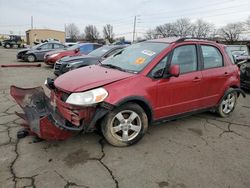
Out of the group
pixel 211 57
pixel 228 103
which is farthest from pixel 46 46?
pixel 228 103

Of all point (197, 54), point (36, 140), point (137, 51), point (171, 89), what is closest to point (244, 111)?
point (197, 54)

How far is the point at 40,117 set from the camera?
3.15m

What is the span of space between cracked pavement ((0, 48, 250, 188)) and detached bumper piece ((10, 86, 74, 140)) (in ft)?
1.17

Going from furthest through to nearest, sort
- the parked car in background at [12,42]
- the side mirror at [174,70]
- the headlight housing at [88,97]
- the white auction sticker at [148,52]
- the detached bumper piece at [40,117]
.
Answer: the parked car in background at [12,42]
the white auction sticker at [148,52]
the side mirror at [174,70]
the headlight housing at [88,97]
the detached bumper piece at [40,117]

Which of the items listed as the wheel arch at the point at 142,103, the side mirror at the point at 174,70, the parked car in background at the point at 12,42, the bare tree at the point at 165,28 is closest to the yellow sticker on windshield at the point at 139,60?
the side mirror at the point at 174,70

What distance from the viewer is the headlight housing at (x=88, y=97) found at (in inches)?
118

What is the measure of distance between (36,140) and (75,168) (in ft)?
3.48

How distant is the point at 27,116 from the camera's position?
11.1ft

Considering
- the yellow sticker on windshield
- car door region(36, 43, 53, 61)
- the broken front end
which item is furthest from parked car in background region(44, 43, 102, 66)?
the broken front end

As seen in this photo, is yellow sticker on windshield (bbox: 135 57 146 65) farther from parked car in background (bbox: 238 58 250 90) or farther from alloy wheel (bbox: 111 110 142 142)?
parked car in background (bbox: 238 58 250 90)

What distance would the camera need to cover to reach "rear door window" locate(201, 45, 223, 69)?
4.32 m

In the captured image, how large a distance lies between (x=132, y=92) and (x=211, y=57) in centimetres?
219

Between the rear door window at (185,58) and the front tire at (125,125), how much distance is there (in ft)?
3.75

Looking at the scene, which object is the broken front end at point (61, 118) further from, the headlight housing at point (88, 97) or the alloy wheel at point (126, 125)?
the alloy wheel at point (126, 125)
